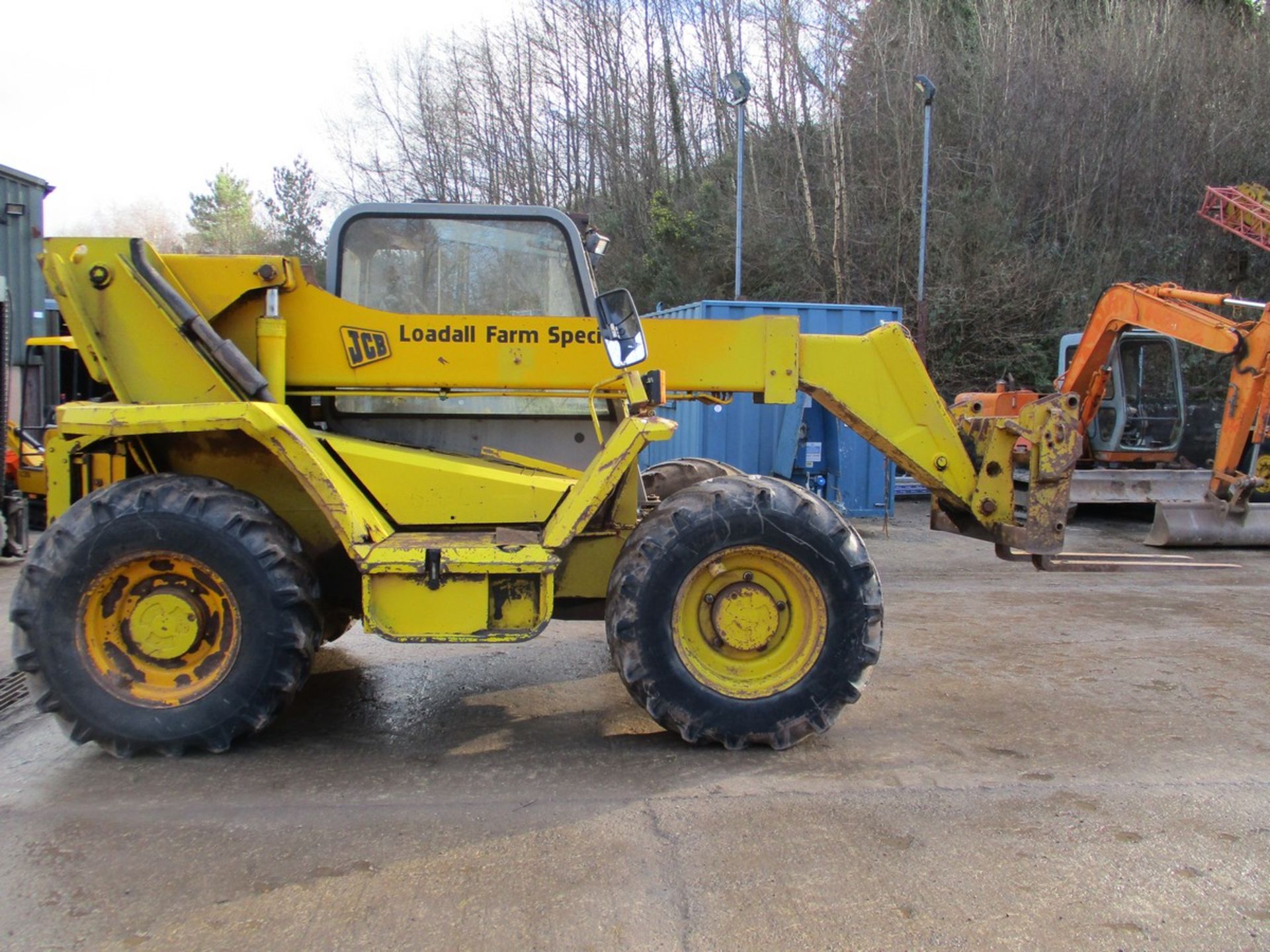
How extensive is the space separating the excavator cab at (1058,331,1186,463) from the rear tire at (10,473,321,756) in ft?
36.5

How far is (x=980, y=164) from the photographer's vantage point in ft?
65.2

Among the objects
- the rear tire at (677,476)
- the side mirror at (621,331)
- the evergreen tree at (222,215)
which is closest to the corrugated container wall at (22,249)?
the rear tire at (677,476)

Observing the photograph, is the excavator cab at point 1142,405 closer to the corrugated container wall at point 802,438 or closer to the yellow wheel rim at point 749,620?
the corrugated container wall at point 802,438

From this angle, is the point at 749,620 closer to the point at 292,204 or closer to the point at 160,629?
the point at 160,629

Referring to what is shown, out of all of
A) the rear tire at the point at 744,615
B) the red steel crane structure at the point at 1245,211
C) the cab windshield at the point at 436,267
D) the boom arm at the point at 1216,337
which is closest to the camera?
the rear tire at the point at 744,615

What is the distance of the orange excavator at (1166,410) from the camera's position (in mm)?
9898

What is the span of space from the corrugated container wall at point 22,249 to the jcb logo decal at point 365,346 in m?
7.40

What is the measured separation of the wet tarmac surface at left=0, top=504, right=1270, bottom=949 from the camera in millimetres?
2938

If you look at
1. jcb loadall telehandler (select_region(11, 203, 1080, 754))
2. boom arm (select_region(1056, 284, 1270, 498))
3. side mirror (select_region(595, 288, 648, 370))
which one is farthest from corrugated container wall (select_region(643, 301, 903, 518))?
side mirror (select_region(595, 288, 648, 370))

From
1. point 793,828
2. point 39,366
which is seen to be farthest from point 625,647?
point 39,366

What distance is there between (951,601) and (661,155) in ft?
63.5

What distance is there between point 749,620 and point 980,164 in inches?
731

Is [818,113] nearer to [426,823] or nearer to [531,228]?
[531,228]

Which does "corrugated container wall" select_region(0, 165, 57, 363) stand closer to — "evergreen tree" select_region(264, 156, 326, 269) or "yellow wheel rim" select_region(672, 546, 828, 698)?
"yellow wheel rim" select_region(672, 546, 828, 698)
